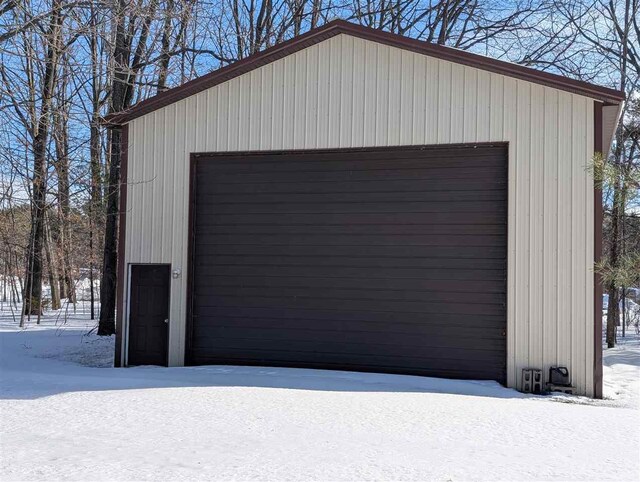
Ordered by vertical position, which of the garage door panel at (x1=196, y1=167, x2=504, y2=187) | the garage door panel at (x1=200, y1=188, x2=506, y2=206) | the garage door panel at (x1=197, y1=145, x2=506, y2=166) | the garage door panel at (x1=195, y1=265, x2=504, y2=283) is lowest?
the garage door panel at (x1=195, y1=265, x2=504, y2=283)

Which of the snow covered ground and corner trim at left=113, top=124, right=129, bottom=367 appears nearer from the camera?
the snow covered ground

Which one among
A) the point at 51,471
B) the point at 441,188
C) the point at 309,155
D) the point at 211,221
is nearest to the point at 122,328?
the point at 211,221

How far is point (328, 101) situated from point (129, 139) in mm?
3885

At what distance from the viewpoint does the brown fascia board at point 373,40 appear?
9133mm

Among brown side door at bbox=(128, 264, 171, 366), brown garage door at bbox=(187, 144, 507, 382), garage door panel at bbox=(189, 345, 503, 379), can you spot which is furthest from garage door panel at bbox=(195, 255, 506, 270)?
garage door panel at bbox=(189, 345, 503, 379)

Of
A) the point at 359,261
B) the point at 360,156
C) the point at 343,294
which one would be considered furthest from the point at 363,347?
the point at 360,156

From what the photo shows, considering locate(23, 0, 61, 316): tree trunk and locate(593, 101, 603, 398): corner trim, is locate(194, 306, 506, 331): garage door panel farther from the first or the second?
locate(23, 0, 61, 316): tree trunk

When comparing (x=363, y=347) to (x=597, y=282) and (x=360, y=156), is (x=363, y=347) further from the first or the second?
(x=597, y=282)

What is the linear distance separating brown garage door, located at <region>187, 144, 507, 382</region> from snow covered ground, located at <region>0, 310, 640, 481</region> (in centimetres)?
80

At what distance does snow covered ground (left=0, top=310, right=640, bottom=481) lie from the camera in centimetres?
442

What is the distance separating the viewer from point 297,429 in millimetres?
5707

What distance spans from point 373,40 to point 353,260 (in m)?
3.69

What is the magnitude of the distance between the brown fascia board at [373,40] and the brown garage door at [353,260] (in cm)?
120

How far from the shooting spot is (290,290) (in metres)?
10.5
